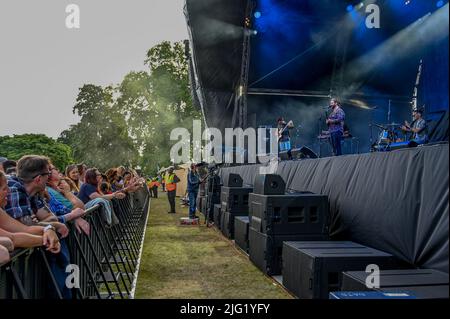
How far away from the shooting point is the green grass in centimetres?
718

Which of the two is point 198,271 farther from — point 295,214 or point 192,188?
point 192,188

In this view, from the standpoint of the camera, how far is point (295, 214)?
7.98 meters

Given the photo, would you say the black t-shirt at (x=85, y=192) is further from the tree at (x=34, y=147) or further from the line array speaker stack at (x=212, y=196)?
the tree at (x=34, y=147)

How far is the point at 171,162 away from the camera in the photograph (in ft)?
165

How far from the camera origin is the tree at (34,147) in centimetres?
9588

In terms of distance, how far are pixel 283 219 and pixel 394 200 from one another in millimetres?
2417

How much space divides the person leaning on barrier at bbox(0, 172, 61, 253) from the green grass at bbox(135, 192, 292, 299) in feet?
11.7

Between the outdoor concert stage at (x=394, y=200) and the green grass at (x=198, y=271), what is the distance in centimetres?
162

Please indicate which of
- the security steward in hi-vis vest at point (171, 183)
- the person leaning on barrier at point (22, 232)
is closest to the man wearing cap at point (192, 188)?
the security steward in hi-vis vest at point (171, 183)

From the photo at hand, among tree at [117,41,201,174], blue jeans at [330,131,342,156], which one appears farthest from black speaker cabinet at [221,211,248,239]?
tree at [117,41,201,174]

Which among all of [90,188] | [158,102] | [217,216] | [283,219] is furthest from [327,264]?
[158,102]

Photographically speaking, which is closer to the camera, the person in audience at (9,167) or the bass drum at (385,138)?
the person in audience at (9,167)

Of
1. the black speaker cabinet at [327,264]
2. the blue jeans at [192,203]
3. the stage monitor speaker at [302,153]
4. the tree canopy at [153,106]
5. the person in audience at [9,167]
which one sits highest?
the tree canopy at [153,106]
